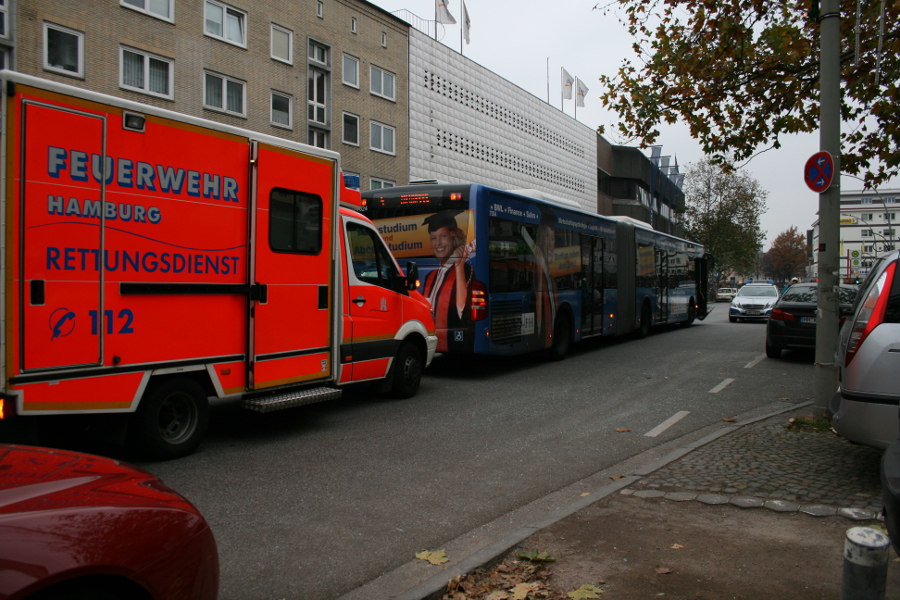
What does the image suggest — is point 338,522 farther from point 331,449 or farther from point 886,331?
point 886,331

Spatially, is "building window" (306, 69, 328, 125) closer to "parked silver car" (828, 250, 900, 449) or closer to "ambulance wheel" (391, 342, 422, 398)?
"ambulance wheel" (391, 342, 422, 398)

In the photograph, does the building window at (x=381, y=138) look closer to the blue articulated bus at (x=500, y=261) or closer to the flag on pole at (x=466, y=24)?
the flag on pole at (x=466, y=24)

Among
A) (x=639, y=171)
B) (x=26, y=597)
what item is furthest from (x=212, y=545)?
(x=639, y=171)

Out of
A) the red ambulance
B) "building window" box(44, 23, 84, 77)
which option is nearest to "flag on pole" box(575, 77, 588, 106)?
"building window" box(44, 23, 84, 77)

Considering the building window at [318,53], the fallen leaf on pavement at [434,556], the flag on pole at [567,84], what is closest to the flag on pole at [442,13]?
the building window at [318,53]

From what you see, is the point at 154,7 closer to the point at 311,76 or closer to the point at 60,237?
the point at 311,76

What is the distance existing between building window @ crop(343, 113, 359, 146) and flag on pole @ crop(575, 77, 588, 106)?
1115 inches

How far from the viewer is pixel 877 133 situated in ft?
39.0

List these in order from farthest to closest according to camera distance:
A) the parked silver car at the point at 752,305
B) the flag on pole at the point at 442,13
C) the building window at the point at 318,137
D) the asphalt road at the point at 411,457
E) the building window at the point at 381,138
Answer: the flag on pole at the point at 442,13
the building window at the point at 381,138
the building window at the point at 318,137
the parked silver car at the point at 752,305
the asphalt road at the point at 411,457

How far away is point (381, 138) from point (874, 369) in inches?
1124

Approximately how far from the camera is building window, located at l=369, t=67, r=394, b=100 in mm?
31203

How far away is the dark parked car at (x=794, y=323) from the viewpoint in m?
13.4

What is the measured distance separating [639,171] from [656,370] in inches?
2390

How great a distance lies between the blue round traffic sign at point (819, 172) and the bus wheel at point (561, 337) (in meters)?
6.33
